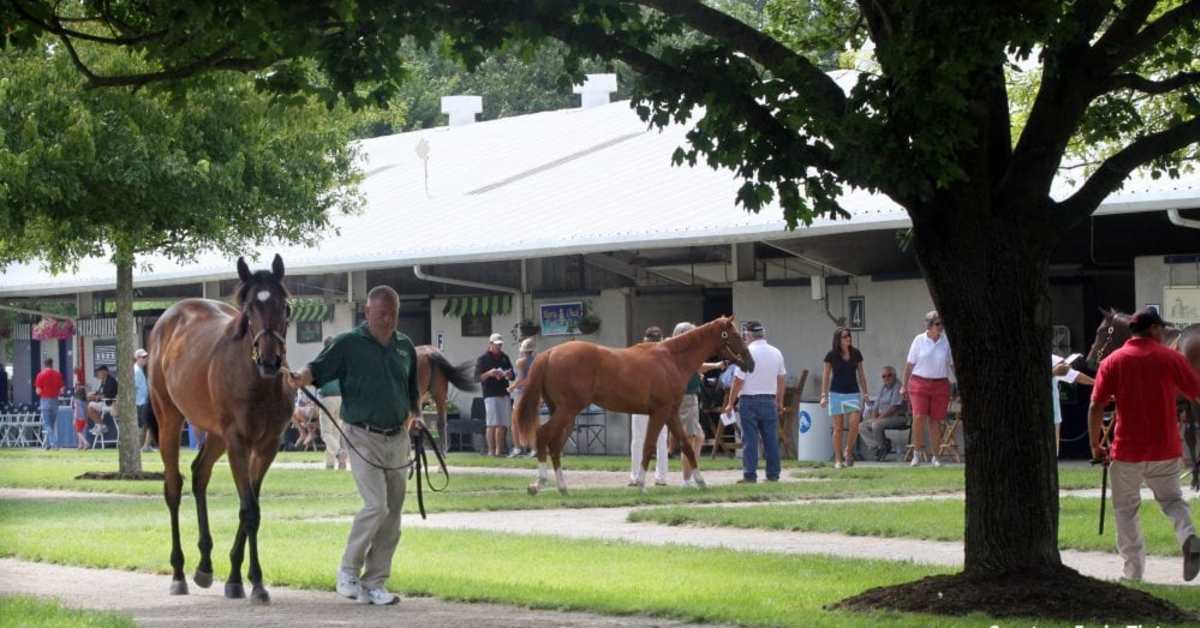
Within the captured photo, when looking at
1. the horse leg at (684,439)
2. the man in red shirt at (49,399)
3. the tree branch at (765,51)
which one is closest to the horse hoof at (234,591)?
the tree branch at (765,51)

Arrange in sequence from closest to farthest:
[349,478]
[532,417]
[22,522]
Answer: [22,522], [532,417], [349,478]

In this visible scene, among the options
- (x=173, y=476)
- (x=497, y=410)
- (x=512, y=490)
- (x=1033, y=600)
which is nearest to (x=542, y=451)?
(x=512, y=490)

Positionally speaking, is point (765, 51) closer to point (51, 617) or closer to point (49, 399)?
point (51, 617)

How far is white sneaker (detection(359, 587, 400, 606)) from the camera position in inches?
477

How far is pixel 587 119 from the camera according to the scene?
42844 millimetres

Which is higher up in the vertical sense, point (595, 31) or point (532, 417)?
point (595, 31)

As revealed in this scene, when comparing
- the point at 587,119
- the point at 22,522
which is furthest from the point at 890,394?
the point at 587,119

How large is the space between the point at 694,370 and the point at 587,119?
2080 centimetres

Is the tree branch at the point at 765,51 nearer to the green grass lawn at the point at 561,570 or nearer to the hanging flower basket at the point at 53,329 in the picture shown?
the green grass lawn at the point at 561,570

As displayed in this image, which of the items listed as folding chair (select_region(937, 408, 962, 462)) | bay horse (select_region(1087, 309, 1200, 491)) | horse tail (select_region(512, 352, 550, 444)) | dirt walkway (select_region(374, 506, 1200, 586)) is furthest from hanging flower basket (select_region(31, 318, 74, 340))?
bay horse (select_region(1087, 309, 1200, 491))

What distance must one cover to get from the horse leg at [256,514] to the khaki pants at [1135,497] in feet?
18.0

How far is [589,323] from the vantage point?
106ft

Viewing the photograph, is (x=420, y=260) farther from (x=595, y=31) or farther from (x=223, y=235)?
(x=595, y=31)

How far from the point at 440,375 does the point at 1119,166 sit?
13.9 metres
